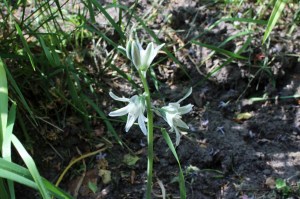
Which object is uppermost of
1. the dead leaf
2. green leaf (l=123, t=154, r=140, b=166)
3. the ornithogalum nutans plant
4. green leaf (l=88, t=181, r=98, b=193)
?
the ornithogalum nutans plant

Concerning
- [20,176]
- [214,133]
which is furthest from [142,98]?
[214,133]

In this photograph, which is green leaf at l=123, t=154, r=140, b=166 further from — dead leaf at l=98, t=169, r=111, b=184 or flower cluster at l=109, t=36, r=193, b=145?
flower cluster at l=109, t=36, r=193, b=145

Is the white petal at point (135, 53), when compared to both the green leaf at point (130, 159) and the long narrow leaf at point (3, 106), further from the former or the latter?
the green leaf at point (130, 159)

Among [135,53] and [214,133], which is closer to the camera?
[135,53]

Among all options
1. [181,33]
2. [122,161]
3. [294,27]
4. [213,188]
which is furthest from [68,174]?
[294,27]

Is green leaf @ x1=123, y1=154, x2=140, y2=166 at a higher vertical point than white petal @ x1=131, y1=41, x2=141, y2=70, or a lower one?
lower

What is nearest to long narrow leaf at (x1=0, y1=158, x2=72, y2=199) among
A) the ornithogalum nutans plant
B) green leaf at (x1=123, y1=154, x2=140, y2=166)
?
the ornithogalum nutans plant

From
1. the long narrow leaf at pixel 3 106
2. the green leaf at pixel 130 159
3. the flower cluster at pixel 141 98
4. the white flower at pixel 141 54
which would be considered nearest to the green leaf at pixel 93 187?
the green leaf at pixel 130 159

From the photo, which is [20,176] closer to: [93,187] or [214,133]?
[93,187]

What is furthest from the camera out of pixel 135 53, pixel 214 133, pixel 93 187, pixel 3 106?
pixel 214 133
